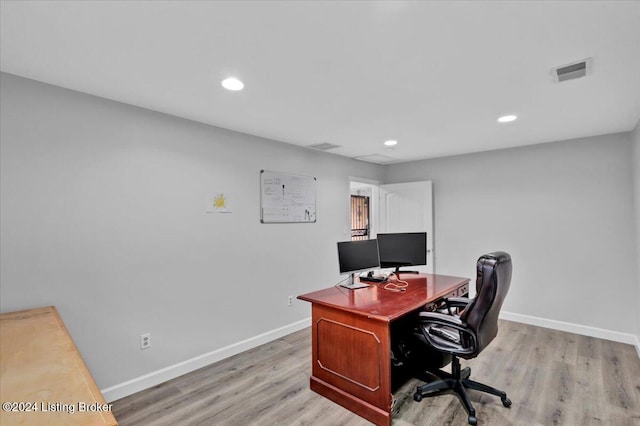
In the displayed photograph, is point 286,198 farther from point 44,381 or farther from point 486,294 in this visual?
point 44,381

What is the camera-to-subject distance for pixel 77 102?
2.31 metres

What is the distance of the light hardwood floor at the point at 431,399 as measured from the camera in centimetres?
220

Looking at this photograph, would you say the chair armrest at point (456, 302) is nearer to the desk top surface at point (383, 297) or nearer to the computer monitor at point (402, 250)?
the desk top surface at point (383, 297)

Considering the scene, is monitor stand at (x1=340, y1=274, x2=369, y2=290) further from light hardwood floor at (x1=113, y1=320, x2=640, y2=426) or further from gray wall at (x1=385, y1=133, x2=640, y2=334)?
gray wall at (x1=385, y1=133, x2=640, y2=334)

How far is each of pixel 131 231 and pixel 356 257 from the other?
6.28 feet

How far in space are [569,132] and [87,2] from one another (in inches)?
170

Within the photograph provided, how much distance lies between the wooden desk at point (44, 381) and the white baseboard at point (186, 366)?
1.01 m

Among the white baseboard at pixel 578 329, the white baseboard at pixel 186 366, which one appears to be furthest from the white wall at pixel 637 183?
the white baseboard at pixel 186 366

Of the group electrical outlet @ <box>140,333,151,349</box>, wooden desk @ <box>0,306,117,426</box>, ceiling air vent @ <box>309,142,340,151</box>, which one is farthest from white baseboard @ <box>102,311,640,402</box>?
ceiling air vent @ <box>309,142,340,151</box>

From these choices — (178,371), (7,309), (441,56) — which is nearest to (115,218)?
(7,309)

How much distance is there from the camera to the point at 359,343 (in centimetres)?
221

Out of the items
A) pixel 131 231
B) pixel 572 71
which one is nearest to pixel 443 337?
pixel 572 71

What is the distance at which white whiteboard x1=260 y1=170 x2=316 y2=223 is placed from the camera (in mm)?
3623

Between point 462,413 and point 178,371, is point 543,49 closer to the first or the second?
point 462,413
